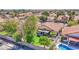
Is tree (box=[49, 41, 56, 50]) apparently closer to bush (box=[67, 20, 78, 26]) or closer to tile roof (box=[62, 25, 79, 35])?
tile roof (box=[62, 25, 79, 35])

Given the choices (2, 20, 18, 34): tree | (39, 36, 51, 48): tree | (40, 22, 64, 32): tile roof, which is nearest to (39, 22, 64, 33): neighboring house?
(40, 22, 64, 32): tile roof

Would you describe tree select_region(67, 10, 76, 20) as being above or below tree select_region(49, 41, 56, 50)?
above

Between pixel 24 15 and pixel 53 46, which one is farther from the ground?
pixel 24 15

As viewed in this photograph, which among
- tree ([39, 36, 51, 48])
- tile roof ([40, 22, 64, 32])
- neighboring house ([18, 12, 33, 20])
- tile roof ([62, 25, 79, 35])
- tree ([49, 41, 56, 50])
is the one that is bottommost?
tree ([49, 41, 56, 50])

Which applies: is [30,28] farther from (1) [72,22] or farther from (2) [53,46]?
(1) [72,22]

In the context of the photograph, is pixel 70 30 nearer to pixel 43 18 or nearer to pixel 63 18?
pixel 63 18

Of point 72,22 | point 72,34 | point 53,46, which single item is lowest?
point 53,46

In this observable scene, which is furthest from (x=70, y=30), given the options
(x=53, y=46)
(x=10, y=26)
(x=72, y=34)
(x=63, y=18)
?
(x=10, y=26)
